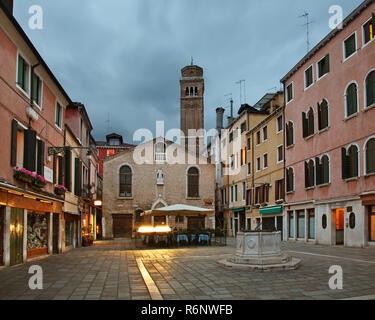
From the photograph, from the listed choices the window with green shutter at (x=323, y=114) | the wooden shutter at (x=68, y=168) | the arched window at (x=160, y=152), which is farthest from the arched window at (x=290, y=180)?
the wooden shutter at (x=68, y=168)

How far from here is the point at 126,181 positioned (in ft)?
118

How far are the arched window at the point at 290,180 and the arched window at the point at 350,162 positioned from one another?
23.5ft

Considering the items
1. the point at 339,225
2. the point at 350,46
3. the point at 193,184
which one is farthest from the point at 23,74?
the point at 193,184

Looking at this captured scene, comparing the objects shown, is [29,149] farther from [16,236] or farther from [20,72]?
[16,236]

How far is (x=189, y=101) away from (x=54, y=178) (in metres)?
49.5

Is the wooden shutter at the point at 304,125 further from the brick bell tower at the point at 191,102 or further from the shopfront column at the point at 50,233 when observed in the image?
the brick bell tower at the point at 191,102

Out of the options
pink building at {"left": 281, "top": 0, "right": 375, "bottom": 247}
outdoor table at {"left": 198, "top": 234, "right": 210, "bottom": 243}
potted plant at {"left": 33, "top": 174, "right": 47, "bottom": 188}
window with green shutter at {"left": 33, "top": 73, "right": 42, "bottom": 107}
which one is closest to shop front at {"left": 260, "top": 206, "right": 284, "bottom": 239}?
pink building at {"left": 281, "top": 0, "right": 375, "bottom": 247}

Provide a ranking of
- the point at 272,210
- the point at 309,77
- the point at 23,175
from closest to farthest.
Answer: the point at 23,175 → the point at 309,77 → the point at 272,210

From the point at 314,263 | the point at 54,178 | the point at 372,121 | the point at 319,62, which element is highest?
the point at 319,62

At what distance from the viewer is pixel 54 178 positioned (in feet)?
58.5

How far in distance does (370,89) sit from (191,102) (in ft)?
158

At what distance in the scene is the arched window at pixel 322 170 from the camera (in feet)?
74.6

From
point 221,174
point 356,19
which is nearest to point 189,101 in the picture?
point 221,174

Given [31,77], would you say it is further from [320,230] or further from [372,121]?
[320,230]
